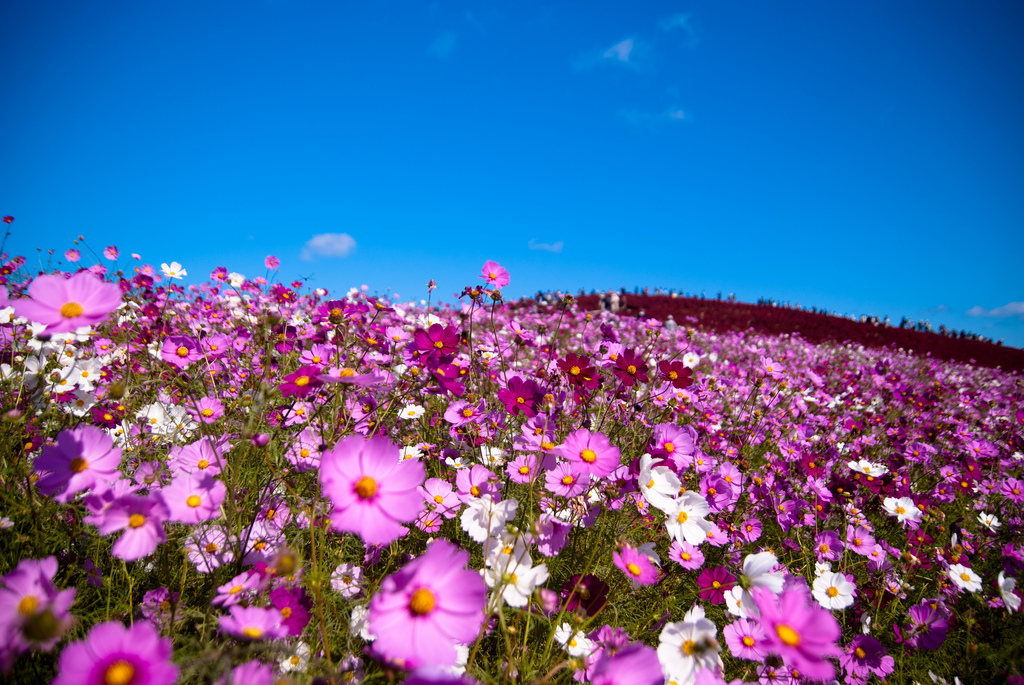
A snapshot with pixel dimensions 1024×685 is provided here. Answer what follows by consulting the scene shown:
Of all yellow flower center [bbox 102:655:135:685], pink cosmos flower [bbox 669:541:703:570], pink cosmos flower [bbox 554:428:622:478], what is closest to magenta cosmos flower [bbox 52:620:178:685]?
yellow flower center [bbox 102:655:135:685]

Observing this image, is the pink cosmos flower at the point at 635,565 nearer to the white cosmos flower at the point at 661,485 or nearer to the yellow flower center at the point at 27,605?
the white cosmos flower at the point at 661,485

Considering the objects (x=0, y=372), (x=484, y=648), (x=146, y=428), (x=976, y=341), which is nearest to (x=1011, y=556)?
(x=484, y=648)

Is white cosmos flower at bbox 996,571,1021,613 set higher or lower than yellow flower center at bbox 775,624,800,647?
higher

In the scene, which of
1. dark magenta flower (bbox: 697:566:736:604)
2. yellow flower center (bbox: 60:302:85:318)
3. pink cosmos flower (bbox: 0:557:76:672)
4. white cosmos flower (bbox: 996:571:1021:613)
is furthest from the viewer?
white cosmos flower (bbox: 996:571:1021:613)

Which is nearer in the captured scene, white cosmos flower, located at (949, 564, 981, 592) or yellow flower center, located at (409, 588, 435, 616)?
yellow flower center, located at (409, 588, 435, 616)

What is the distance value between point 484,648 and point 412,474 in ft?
2.52

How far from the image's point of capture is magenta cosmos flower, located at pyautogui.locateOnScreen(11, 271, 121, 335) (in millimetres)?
720

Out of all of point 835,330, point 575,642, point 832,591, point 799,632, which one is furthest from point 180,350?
point 835,330

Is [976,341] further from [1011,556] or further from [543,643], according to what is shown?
[543,643]

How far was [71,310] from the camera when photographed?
2.51 ft

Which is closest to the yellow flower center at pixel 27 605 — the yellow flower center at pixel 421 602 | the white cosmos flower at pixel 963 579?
the yellow flower center at pixel 421 602

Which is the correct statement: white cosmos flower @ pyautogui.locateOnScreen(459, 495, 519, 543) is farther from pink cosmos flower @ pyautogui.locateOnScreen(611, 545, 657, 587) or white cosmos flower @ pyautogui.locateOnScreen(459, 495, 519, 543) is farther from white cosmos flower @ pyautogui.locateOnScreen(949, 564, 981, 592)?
white cosmos flower @ pyautogui.locateOnScreen(949, 564, 981, 592)

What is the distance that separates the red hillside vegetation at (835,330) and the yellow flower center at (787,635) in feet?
37.1

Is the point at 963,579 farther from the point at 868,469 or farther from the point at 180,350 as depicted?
the point at 180,350
